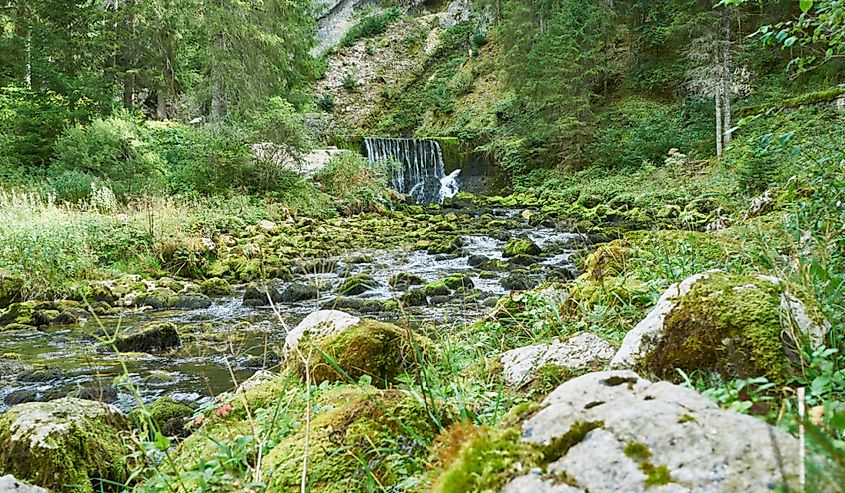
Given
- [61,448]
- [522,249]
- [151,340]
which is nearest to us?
[61,448]

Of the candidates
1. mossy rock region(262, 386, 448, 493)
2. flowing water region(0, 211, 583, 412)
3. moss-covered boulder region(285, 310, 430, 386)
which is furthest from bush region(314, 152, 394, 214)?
mossy rock region(262, 386, 448, 493)

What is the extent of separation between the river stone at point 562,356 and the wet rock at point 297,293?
19.9ft

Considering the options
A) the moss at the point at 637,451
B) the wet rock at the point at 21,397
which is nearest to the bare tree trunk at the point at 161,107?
the wet rock at the point at 21,397

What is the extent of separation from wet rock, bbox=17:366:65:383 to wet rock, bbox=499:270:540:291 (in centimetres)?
543

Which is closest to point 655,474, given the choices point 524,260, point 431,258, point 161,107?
point 524,260

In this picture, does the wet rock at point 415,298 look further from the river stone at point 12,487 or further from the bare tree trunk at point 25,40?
the bare tree trunk at point 25,40

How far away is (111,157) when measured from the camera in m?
14.7

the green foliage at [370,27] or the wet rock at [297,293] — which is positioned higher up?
the green foliage at [370,27]

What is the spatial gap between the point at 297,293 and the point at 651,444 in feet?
26.8

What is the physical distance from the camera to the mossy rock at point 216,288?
9.41 meters

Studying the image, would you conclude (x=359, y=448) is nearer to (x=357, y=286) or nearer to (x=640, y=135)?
(x=357, y=286)

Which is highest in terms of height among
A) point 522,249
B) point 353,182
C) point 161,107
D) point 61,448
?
point 161,107

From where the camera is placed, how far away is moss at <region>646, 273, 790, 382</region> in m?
1.92

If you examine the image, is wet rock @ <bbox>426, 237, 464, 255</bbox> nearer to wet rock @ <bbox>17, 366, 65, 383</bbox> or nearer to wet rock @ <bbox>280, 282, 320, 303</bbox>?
wet rock @ <bbox>280, 282, 320, 303</bbox>
